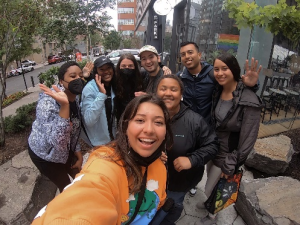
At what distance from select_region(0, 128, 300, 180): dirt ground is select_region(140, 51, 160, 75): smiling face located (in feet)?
8.80

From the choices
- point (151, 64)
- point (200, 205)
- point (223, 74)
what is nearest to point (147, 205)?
point (223, 74)

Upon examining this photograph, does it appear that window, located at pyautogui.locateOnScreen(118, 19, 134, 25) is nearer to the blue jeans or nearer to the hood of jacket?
the hood of jacket

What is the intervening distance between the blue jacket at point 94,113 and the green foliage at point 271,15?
1901 millimetres

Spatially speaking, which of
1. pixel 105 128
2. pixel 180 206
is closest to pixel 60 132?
pixel 105 128

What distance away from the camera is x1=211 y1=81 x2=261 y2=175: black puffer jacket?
1957 millimetres

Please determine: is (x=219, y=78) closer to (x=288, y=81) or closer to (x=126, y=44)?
(x=288, y=81)

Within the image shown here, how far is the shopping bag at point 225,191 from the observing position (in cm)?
225

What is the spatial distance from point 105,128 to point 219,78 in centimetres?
154

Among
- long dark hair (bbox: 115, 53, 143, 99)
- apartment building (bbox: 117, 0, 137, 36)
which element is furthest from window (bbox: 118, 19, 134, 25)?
long dark hair (bbox: 115, 53, 143, 99)

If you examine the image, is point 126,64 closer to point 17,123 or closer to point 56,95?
point 56,95

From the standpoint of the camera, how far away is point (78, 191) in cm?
89

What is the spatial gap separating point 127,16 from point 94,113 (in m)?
70.5

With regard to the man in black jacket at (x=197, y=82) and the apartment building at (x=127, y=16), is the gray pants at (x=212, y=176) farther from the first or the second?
the apartment building at (x=127, y=16)

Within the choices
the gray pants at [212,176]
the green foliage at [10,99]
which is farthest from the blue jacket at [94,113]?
the green foliage at [10,99]
